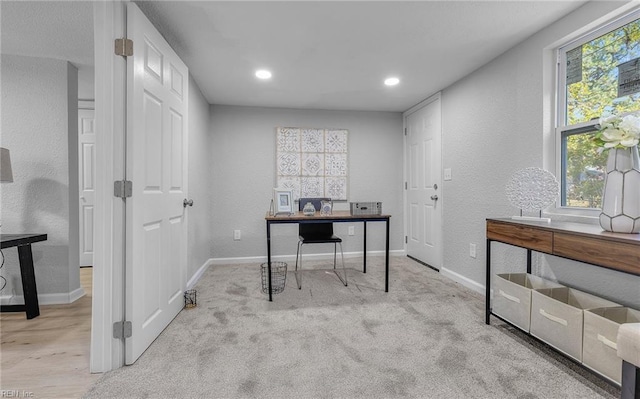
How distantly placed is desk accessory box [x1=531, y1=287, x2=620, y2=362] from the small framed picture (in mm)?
1996

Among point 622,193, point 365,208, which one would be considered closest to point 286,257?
point 365,208

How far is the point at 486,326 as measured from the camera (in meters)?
2.06

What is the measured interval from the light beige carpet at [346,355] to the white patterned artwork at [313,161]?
1.75 meters

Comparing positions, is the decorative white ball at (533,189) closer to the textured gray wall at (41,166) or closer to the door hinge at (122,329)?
the door hinge at (122,329)

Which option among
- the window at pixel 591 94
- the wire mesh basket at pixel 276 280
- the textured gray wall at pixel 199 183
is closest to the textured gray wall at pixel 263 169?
the textured gray wall at pixel 199 183

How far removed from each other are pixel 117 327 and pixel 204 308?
0.85 metres

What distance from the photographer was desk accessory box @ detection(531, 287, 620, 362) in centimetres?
147

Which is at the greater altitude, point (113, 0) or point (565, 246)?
point (113, 0)

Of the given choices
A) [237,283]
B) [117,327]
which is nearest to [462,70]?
[237,283]

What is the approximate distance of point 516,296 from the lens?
6.09 feet

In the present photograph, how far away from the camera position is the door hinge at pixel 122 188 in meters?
1.55

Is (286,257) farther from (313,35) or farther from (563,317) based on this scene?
(563,317)

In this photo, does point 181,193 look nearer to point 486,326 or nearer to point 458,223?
point 486,326

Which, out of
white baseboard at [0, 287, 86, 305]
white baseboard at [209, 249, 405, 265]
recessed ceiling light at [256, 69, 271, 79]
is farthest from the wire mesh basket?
recessed ceiling light at [256, 69, 271, 79]
